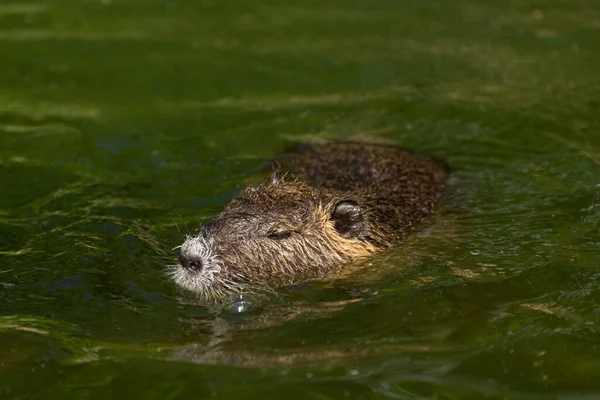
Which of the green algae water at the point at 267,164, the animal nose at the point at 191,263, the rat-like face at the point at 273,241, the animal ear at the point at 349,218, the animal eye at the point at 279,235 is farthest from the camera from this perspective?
the animal ear at the point at 349,218

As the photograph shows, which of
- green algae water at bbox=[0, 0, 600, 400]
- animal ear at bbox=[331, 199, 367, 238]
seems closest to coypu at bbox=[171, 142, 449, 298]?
animal ear at bbox=[331, 199, 367, 238]

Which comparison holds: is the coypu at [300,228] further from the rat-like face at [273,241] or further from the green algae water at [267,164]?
the green algae water at [267,164]

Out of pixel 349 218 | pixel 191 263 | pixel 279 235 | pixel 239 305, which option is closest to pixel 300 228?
pixel 279 235

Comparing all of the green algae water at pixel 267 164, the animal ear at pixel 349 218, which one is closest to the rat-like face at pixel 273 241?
the animal ear at pixel 349 218

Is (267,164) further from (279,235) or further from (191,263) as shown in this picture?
(191,263)

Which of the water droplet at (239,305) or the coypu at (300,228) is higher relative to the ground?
the coypu at (300,228)

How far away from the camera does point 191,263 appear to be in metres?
5.50

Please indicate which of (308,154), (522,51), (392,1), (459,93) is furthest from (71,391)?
(392,1)

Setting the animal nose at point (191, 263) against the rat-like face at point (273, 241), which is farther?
the rat-like face at point (273, 241)

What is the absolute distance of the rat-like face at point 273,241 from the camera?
18.4ft

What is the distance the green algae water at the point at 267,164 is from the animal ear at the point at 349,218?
0.91 ft

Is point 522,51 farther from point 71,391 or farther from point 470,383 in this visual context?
point 71,391

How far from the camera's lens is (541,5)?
11.3 meters

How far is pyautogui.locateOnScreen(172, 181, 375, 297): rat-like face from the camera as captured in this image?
18.4 ft
